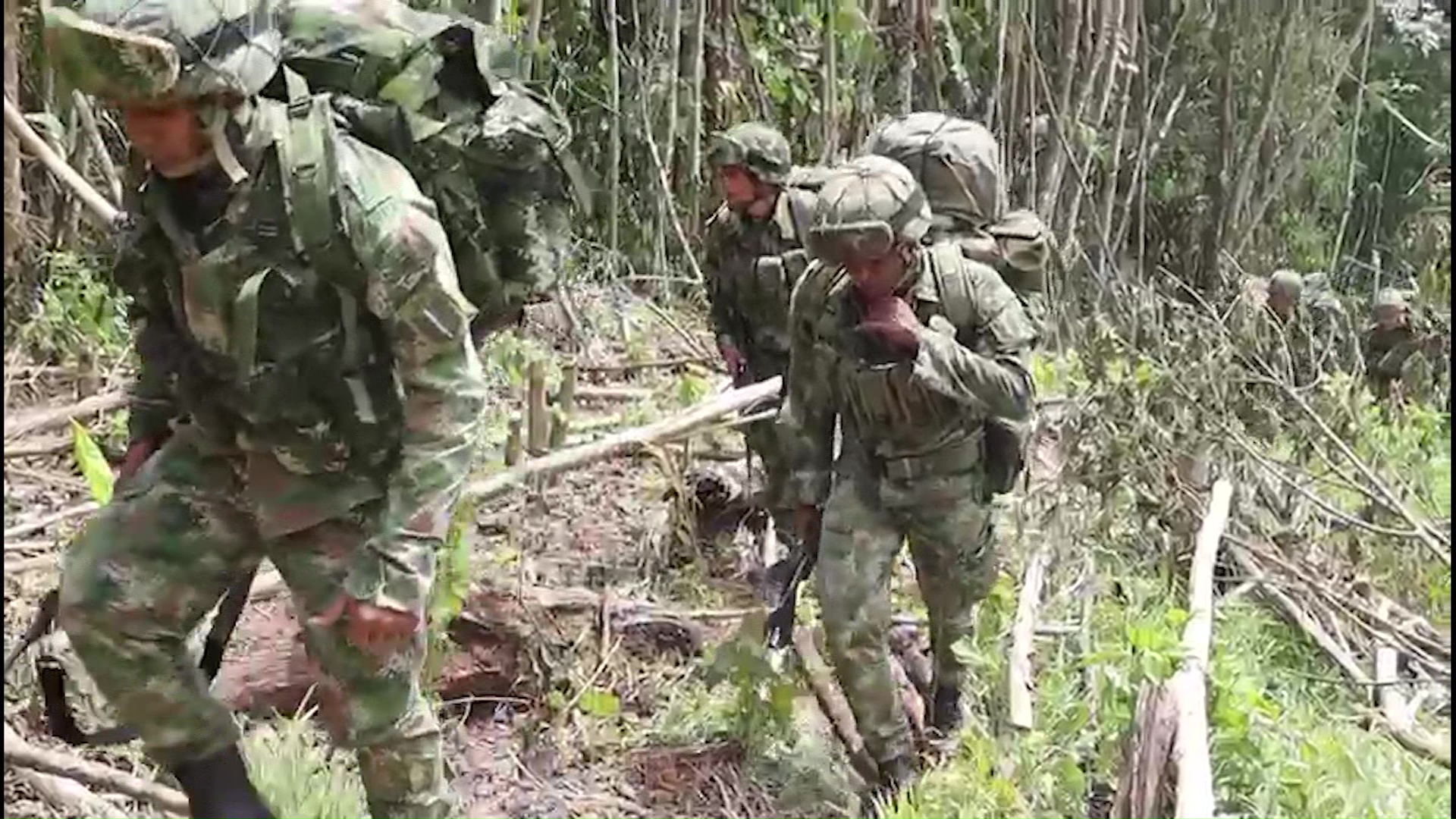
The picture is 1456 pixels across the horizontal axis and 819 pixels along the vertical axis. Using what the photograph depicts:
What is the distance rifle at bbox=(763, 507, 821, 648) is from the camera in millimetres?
4672

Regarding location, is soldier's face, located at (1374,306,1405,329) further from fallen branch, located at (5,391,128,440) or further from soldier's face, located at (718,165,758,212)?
fallen branch, located at (5,391,128,440)

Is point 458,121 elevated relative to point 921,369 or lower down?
elevated

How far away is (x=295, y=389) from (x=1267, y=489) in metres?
3.25

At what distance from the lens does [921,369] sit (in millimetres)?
3492

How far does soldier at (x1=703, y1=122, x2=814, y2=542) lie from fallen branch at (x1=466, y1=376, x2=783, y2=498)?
10cm

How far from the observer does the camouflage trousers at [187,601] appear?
2.73 m

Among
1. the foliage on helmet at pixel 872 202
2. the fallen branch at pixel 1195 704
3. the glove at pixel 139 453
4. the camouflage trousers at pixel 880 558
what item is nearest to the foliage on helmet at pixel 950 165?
the foliage on helmet at pixel 872 202

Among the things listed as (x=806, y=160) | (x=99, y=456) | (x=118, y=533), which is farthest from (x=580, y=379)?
(x=118, y=533)

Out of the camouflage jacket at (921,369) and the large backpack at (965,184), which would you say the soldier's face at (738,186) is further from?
the camouflage jacket at (921,369)

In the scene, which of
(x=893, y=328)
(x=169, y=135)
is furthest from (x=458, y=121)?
(x=893, y=328)

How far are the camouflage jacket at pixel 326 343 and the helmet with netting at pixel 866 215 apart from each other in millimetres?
955

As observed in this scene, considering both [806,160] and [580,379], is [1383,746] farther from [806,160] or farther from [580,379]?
[806,160]

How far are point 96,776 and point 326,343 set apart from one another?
40.0 inches

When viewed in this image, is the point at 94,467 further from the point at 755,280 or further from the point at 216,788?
the point at 755,280
